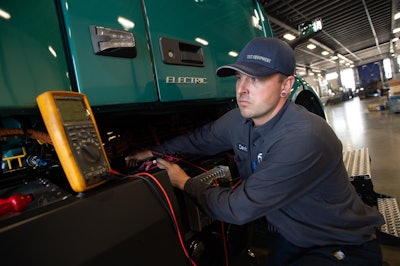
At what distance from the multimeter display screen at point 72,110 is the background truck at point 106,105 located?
0.07m

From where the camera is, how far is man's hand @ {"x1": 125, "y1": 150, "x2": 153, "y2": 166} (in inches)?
49.4

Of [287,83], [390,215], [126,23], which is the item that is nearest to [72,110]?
[126,23]

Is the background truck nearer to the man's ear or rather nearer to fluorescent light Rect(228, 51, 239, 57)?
fluorescent light Rect(228, 51, 239, 57)

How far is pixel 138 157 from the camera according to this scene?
50.4 inches

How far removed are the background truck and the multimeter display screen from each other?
0.23 feet

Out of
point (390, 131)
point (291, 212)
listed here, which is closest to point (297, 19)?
point (390, 131)

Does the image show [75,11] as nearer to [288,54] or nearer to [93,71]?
[93,71]

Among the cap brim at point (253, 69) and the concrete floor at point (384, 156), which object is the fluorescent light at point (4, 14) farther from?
the concrete floor at point (384, 156)

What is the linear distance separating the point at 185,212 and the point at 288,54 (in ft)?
2.89

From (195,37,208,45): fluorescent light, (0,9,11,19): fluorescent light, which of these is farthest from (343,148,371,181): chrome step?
(0,9,11,19): fluorescent light

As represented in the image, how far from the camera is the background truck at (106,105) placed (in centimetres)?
50

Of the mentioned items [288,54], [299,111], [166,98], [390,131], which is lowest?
[390,131]

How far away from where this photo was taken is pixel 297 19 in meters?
6.19

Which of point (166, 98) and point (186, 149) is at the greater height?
point (166, 98)
